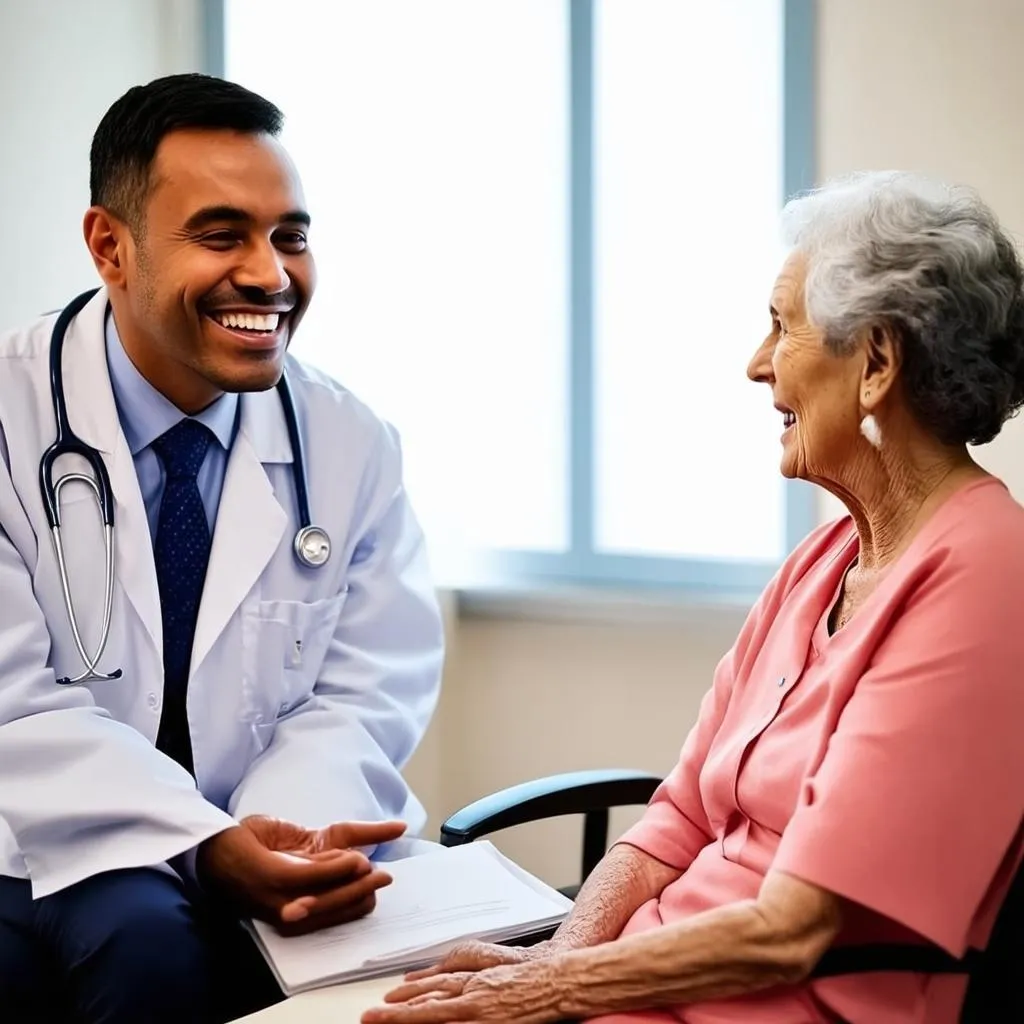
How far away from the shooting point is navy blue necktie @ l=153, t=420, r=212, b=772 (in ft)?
5.65

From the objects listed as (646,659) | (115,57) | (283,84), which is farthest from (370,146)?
(646,659)

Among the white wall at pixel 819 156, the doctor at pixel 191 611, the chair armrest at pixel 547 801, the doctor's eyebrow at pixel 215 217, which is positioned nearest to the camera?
the doctor at pixel 191 611

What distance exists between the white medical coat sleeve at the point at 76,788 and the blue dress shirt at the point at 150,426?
247mm

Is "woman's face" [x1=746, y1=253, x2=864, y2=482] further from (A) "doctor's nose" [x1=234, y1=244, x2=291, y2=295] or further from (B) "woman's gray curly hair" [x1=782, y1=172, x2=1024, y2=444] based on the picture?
(A) "doctor's nose" [x1=234, y1=244, x2=291, y2=295]

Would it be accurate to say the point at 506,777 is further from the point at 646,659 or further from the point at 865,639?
the point at 865,639

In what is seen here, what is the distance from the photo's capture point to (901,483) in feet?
4.20

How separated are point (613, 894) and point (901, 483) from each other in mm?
519

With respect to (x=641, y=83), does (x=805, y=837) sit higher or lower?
lower

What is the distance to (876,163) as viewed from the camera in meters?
2.21

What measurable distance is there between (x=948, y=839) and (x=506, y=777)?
1686 mm

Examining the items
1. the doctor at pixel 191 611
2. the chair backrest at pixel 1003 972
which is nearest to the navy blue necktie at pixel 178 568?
the doctor at pixel 191 611

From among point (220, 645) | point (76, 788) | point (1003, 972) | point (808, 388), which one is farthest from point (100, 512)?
point (1003, 972)

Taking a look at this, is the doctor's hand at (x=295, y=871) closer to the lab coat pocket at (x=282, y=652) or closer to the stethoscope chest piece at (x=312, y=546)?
the lab coat pocket at (x=282, y=652)

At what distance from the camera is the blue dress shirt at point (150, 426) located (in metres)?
1.79
